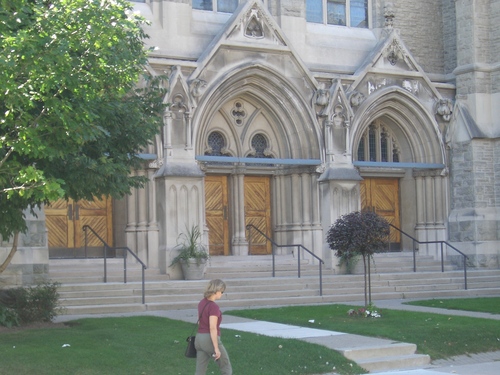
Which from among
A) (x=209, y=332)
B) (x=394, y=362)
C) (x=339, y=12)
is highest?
(x=339, y=12)

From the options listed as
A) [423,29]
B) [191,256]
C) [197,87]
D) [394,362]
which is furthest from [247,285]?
[423,29]

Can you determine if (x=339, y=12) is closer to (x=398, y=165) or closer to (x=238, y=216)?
(x=398, y=165)

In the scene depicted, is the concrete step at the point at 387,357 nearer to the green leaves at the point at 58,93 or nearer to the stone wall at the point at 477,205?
the green leaves at the point at 58,93

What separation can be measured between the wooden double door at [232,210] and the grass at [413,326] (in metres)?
5.75

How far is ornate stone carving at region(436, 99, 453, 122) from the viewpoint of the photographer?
26.1 m

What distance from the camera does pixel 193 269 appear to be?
21109mm

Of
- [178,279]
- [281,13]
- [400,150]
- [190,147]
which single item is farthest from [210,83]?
[400,150]

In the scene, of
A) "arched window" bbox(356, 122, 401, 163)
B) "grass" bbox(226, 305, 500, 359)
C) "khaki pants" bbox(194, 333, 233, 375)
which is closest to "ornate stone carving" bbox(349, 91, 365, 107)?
"arched window" bbox(356, 122, 401, 163)

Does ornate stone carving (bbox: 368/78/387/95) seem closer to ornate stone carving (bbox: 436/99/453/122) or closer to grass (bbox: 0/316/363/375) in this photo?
ornate stone carving (bbox: 436/99/453/122)

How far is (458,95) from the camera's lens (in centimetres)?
2642

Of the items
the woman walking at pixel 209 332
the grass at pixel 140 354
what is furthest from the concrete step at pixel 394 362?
the woman walking at pixel 209 332

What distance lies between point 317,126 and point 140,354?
1264 centimetres

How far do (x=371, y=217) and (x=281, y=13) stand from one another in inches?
372

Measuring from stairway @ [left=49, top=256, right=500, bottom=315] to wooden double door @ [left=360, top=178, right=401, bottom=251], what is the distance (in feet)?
8.53
